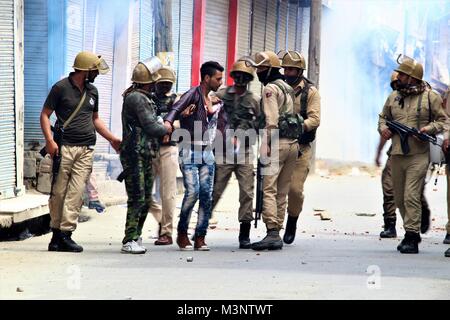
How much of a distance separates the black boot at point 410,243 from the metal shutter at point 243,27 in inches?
556

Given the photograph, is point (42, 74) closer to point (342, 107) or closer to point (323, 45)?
point (323, 45)

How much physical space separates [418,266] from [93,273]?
2823 mm

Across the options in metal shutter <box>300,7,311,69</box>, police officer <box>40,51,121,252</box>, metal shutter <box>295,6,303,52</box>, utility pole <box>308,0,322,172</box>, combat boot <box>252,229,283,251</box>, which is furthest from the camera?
metal shutter <box>300,7,311,69</box>

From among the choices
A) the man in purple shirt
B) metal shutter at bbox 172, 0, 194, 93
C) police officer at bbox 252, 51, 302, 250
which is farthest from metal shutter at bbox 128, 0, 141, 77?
the man in purple shirt

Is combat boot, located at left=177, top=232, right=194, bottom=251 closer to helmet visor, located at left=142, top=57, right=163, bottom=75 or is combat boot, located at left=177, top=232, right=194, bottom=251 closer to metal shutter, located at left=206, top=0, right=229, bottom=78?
helmet visor, located at left=142, top=57, right=163, bottom=75

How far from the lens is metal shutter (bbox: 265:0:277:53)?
91.0 ft

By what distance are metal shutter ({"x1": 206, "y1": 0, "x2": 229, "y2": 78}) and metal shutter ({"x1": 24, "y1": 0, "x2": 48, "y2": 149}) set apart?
7.60 meters

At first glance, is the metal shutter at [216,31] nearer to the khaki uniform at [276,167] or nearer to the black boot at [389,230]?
the black boot at [389,230]

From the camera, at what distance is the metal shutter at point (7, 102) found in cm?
1359

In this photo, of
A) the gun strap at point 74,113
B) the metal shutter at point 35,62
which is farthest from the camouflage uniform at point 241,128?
the metal shutter at point 35,62

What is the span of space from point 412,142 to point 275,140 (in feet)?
4.32

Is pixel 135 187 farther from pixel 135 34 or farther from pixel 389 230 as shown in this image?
pixel 135 34
